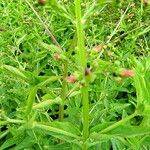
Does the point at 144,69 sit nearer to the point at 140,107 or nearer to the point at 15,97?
the point at 140,107

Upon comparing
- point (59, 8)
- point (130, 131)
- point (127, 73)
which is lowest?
point (130, 131)

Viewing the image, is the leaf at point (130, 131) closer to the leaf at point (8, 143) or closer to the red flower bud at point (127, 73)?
the red flower bud at point (127, 73)

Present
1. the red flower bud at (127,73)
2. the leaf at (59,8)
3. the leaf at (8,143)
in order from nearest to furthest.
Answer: the red flower bud at (127,73), the leaf at (59,8), the leaf at (8,143)

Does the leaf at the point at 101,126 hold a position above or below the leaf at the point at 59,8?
below

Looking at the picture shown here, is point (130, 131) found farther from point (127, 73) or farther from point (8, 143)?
point (8, 143)

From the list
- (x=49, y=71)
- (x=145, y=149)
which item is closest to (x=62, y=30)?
(x=49, y=71)

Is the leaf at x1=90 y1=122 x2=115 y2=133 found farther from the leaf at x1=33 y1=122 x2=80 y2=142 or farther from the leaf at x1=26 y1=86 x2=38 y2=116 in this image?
the leaf at x1=26 y1=86 x2=38 y2=116

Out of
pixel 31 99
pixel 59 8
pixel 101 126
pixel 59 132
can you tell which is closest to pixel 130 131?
pixel 101 126

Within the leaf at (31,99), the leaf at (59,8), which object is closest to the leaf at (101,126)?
the leaf at (31,99)

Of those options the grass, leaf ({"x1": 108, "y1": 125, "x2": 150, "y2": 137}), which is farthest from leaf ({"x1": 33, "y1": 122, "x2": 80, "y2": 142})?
leaf ({"x1": 108, "y1": 125, "x2": 150, "y2": 137})

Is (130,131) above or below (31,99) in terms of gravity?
below
